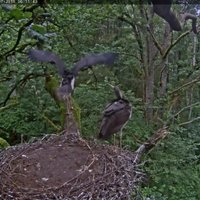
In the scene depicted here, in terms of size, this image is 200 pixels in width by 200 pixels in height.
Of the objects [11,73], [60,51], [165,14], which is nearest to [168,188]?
[60,51]

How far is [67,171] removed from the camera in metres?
1.41

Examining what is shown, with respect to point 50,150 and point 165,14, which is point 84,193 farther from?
point 165,14

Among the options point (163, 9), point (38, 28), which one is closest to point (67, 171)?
point (38, 28)

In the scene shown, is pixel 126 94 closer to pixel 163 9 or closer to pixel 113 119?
pixel 113 119

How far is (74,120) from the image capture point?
84.4 inches

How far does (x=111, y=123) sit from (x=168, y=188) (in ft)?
7.31

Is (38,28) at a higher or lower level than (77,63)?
higher

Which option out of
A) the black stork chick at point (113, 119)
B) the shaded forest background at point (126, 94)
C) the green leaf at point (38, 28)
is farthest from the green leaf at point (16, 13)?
the shaded forest background at point (126, 94)

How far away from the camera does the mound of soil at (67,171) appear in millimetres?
1301

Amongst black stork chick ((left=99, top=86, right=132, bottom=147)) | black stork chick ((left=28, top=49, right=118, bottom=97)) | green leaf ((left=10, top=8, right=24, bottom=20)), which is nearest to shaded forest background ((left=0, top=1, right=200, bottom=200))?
black stork chick ((left=99, top=86, right=132, bottom=147))

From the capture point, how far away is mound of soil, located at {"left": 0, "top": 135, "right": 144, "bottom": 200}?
130cm

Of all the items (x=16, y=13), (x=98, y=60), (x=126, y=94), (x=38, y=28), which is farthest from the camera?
(x=126, y=94)

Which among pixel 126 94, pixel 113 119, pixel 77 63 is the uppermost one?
pixel 77 63

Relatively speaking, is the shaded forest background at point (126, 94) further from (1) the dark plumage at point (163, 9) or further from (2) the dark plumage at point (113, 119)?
(1) the dark plumage at point (163, 9)
